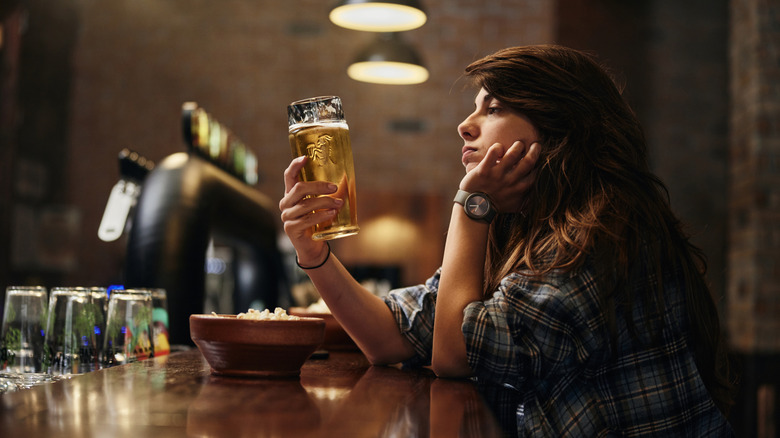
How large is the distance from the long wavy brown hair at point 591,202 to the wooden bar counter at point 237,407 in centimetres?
26

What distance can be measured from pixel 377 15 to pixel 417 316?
2203 mm

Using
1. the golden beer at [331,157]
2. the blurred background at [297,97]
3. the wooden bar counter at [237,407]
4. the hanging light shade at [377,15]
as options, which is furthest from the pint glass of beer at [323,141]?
the blurred background at [297,97]

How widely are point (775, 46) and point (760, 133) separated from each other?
0.45 meters

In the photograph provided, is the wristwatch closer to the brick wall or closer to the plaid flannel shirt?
the plaid flannel shirt

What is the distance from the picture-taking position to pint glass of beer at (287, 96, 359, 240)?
111 cm

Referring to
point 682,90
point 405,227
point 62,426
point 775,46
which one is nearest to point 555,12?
point 682,90

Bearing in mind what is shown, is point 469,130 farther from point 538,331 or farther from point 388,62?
point 388,62

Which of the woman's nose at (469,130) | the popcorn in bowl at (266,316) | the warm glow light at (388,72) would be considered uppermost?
the warm glow light at (388,72)

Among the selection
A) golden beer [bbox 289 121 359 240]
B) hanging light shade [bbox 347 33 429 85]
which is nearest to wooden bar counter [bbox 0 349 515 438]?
golden beer [bbox 289 121 359 240]

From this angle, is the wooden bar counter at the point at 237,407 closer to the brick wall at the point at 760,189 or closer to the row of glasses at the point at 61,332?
the row of glasses at the point at 61,332

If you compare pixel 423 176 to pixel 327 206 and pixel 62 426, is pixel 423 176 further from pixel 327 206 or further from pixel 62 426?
pixel 62 426

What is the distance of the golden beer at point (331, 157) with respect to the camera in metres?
1.11

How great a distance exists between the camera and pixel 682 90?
622 centimetres

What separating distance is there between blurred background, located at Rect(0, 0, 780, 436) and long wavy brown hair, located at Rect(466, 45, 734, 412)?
15.9 ft
